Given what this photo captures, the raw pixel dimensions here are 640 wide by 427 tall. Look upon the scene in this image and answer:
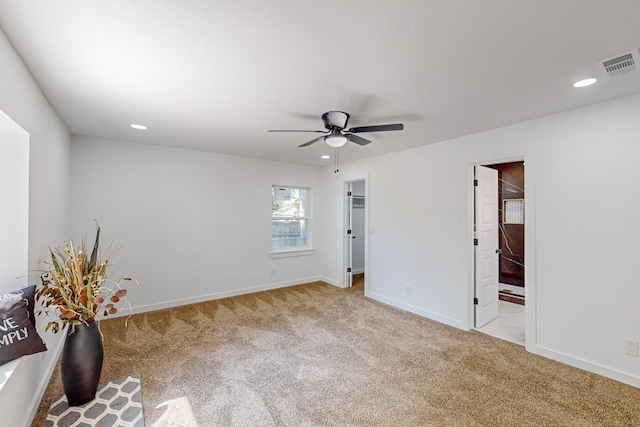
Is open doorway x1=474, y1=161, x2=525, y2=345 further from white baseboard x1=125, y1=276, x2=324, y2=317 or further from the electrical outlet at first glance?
white baseboard x1=125, y1=276, x2=324, y2=317

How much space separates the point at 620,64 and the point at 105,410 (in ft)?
14.2

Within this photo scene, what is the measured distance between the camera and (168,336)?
Result: 126 inches

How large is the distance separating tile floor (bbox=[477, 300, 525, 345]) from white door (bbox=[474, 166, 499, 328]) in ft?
0.28

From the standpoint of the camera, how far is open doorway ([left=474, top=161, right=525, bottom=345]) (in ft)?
11.6

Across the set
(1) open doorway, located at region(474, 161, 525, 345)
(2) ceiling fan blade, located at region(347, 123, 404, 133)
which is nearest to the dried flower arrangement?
(2) ceiling fan blade, located at region(347, 123, 404, 133)

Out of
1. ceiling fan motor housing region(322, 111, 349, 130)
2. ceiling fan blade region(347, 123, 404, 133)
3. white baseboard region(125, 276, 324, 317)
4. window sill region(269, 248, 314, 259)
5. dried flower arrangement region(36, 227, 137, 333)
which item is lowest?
white baseboard region(125, 276, 324, 317)

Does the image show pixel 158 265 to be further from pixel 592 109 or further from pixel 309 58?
pixel 592 109

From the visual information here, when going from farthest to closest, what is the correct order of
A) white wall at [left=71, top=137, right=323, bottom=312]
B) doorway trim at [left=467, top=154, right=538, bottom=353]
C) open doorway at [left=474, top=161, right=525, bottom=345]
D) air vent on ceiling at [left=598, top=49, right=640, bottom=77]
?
white wall at [left=71, top=137, right=323, bottom=312] → open doorway at [left=474, top=161, right=525, bottom=345] → doorway trim at [left=467, top=154, right=538, bottom=353] → air vent on ceiling at [left=598, top=49, right=640, bottom=77]

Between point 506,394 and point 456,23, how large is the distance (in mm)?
2673

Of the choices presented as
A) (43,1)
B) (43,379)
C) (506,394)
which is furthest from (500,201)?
(43,379)

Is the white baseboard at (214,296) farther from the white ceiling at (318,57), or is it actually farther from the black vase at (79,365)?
the white ceiling at (318,57)

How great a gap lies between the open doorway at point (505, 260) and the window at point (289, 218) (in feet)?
10.6

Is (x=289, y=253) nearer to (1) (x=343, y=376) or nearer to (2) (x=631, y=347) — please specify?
(1) (x=343, y=376)


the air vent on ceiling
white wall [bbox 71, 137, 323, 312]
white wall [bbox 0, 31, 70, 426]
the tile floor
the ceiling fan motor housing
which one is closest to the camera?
white wall [bbox 0, 31, 70, 426]
